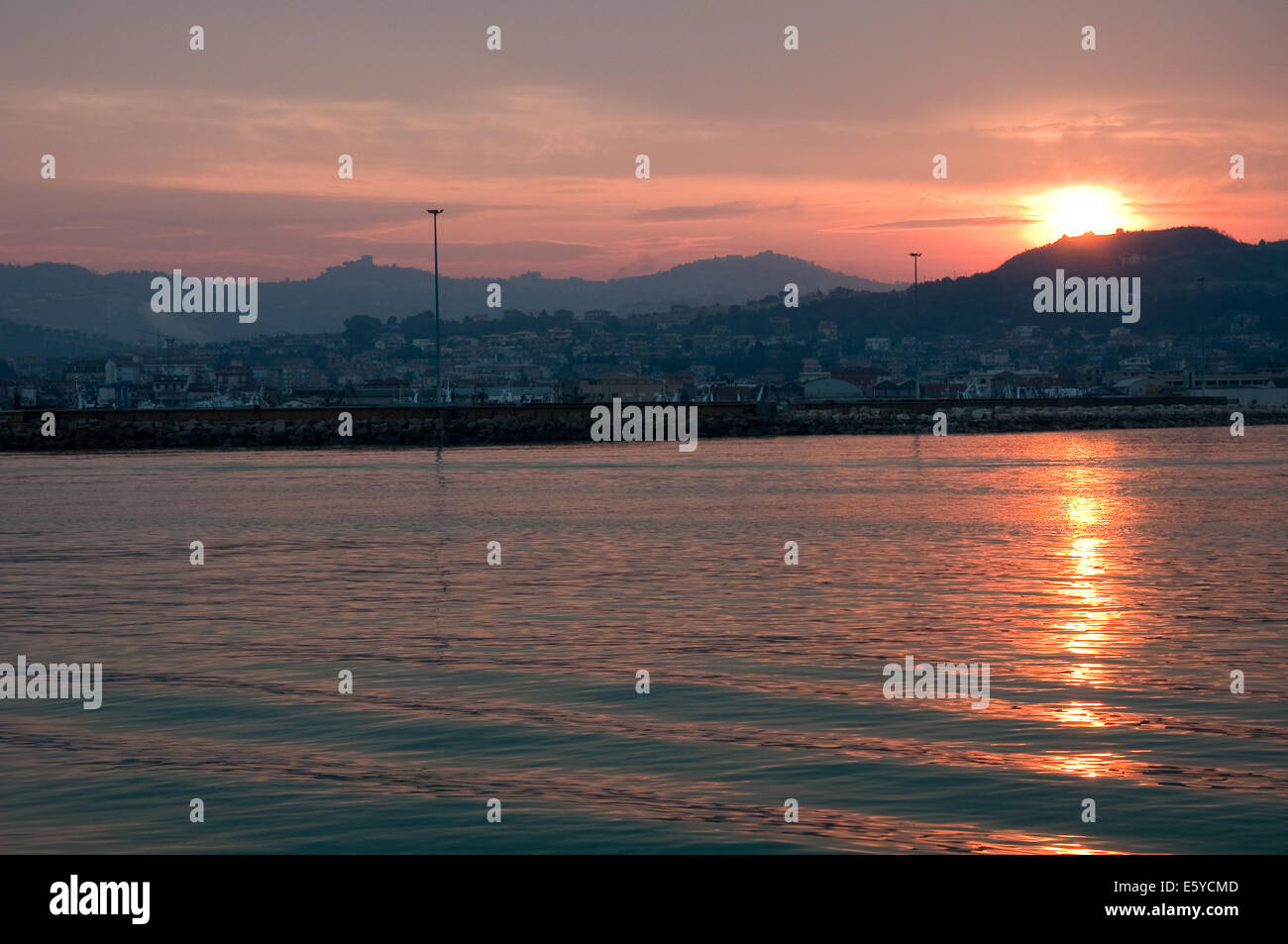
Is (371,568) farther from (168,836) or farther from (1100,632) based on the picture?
(168,836)

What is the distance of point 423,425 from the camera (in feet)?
290

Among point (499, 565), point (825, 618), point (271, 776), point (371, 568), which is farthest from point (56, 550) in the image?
point (271, 776)

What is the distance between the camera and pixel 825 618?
18.4 metres

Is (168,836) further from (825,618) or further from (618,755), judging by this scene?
(825,618)

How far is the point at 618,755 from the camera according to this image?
11.4 m

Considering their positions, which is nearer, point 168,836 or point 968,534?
point 168,836

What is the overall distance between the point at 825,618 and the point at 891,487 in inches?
1088

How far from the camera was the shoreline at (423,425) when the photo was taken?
84.1 m

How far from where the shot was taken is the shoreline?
3312 inches

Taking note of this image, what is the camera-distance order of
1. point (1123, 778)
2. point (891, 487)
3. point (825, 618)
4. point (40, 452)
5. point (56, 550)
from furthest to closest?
point (40, 452)
point (891, 487)
point (56, 550)
point (825, 618)
point (1123, 778)
